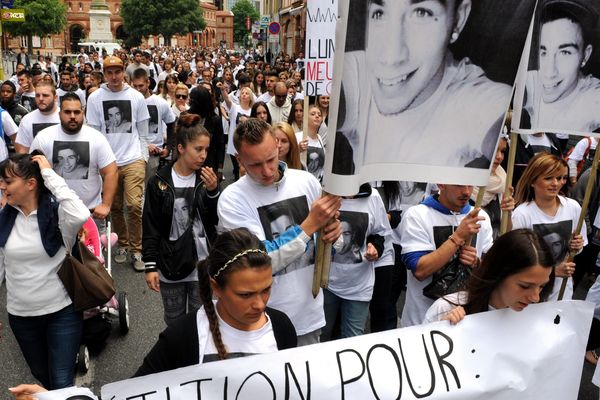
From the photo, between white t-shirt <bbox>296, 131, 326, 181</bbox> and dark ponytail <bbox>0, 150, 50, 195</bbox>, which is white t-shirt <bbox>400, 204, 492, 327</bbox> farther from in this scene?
white t-shirt <bbox>296, 131, 326, 181</bbox>

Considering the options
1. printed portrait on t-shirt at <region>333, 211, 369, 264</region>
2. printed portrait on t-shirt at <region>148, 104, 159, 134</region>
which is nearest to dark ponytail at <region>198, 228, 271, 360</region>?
printed portrait on t-shirt at <region>333, 211, 369, 264</region>

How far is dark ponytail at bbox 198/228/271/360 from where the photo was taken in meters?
2.25

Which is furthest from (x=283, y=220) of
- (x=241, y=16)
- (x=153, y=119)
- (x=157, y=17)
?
(x=241, y=16)

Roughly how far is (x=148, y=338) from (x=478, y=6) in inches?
148

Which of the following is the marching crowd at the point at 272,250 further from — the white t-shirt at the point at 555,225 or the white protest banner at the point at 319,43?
the white protest banner at the point at 319,43

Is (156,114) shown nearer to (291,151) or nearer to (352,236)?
(291,151)

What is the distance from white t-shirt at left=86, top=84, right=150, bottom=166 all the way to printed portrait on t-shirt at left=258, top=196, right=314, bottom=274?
439 centimetres

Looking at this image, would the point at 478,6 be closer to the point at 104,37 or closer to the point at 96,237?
the point at 96,237

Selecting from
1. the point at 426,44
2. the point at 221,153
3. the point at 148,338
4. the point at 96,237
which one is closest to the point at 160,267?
the point at 96,237

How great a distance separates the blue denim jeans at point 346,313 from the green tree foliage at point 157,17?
2666 inches

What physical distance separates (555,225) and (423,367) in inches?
78.5

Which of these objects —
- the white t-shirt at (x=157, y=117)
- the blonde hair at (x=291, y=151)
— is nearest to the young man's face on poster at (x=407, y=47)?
the blonde hair at (x=291, y=151)

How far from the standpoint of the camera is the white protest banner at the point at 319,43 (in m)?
5.21

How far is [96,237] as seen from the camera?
4.59 meters
